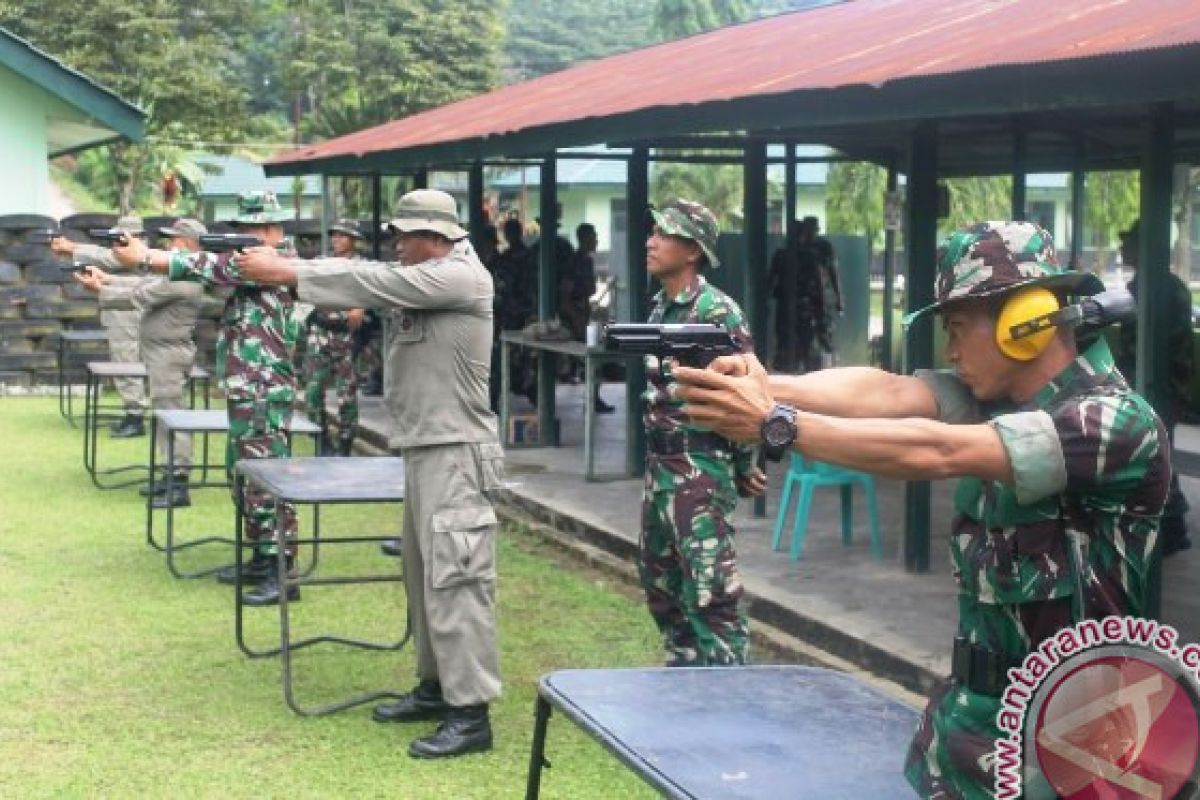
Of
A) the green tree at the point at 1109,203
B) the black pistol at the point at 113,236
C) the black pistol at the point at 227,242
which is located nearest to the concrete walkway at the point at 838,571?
the black pistol at the point at 227,242

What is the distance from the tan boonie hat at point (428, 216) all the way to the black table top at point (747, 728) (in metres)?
2.21

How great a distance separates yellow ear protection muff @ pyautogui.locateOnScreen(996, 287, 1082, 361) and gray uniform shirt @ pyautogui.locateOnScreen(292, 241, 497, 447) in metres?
2.85

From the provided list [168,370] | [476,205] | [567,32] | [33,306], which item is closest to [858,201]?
[33,306]

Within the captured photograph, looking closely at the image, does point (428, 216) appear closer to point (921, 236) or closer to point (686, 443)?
point (686, 443)

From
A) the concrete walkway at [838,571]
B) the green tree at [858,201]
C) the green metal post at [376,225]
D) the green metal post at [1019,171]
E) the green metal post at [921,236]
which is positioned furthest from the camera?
the green tree at [858,201]

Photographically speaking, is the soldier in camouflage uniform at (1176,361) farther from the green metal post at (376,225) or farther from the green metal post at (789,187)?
the green metal post at (376,225)

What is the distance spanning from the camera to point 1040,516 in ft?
8.26

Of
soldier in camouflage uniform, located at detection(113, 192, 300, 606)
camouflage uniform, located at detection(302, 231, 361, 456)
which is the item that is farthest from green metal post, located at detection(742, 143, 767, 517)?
camouflage uniform, located at detection(302, 231, 361, 456)

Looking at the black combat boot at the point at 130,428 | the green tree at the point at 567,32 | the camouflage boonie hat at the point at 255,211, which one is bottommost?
the black combat boot at the point at 130,428

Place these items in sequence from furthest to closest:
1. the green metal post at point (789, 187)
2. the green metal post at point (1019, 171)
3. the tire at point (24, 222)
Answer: the tire at point (24, 222) < the green metal post at point (789, 187) < the green metal post at point (1019, 171)

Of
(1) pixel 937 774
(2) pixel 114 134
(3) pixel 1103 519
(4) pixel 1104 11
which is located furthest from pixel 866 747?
(2) pixel 114 134

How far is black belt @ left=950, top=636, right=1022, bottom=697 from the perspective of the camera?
254 centimetres

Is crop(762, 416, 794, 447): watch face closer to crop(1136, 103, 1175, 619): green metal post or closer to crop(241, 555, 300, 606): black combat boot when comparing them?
crop(1136, 103, 1175, 619): green metal post

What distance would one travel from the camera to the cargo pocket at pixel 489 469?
529 cm
